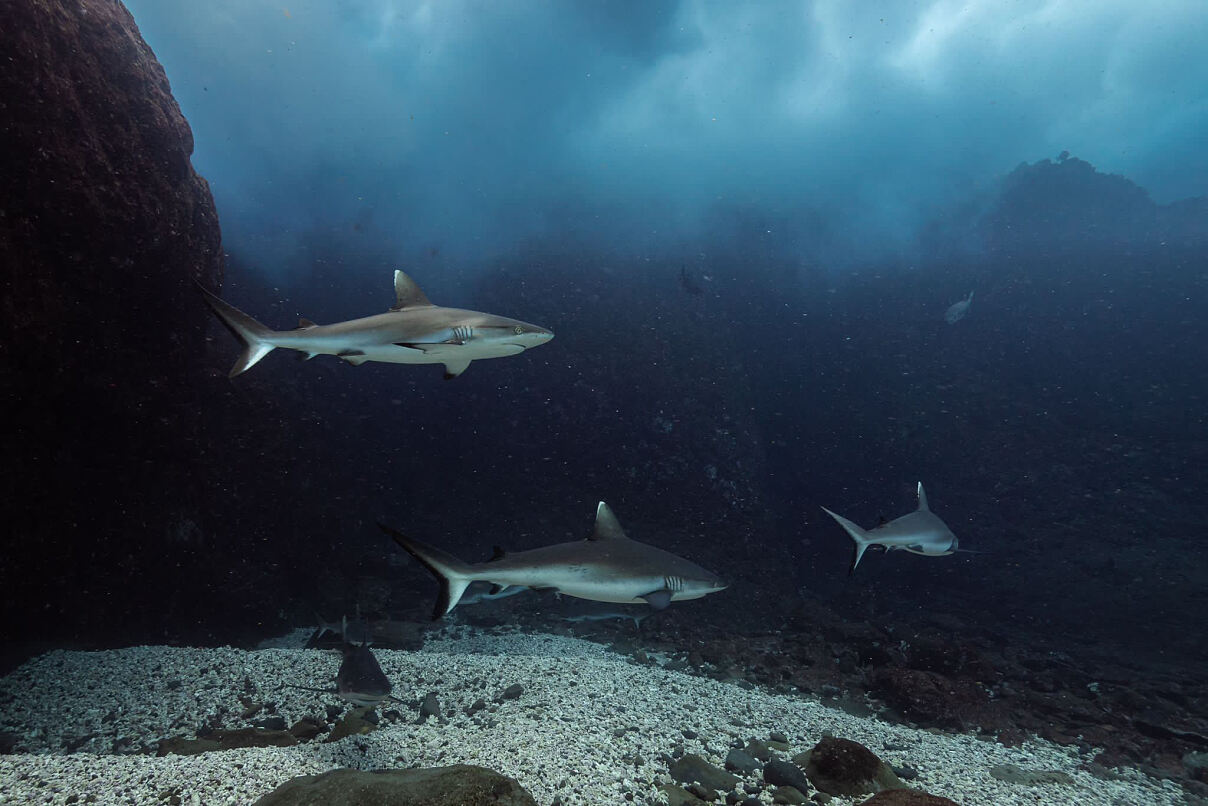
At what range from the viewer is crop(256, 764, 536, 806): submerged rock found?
2.58 meters

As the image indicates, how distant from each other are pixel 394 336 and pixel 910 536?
25.2ft

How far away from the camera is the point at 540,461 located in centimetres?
1562

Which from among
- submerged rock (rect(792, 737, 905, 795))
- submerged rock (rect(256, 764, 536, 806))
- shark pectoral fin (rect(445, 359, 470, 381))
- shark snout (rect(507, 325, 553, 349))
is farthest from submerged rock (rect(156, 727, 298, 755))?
submerged rock (rect(792, 737, 905, 795))

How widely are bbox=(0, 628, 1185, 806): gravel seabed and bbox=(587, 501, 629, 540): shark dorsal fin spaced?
188cm

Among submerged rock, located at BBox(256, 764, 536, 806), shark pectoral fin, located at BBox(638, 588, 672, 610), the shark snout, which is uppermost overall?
the shark snout

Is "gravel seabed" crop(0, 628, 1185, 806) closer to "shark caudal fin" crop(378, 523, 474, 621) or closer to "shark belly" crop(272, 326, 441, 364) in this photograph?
"shark caudal fin" crop(378, 523, 474, 621)

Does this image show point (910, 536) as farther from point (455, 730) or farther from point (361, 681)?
point (361, 681)

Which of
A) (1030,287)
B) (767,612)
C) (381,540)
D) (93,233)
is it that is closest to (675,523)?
(767,612)

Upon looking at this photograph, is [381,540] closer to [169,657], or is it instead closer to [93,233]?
[169,657]

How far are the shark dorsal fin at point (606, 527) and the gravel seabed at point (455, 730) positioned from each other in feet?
6.17

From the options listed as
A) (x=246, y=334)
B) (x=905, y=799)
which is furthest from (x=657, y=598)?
(x=246, y=334)

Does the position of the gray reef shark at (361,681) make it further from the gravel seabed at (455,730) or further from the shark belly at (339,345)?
the shark belly at (339,345)

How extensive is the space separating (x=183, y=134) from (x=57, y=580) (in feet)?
25.9

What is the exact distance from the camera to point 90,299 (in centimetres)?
700
